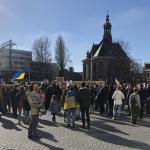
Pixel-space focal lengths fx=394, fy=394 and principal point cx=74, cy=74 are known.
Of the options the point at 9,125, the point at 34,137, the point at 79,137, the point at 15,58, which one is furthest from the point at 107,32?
A: the point at 34,137

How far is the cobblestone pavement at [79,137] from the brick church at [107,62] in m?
42.0

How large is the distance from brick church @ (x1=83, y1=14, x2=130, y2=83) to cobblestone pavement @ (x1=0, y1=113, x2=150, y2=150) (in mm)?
42004

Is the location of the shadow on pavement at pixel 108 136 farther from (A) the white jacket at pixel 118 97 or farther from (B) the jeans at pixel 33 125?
(A) the white jacket at pixel 118 97

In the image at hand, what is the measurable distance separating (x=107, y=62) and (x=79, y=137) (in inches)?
3714

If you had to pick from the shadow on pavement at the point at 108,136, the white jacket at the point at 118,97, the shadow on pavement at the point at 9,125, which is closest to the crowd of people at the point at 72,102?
the white jacket at the point at 118,97

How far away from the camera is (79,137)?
45.7 ft

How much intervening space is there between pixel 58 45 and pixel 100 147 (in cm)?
7215

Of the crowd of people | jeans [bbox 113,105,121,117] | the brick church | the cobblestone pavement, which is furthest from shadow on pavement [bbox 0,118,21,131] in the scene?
the brick church

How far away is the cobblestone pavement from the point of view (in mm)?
12109

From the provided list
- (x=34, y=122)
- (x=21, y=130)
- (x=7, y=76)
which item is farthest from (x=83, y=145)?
(x=7, y=76)

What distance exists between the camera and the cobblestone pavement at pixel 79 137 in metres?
12.1

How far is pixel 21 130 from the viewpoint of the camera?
15.8 meters

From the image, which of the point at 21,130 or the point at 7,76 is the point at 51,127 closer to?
the point at 21,130

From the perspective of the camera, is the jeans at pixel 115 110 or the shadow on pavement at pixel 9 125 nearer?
the shadow on pavement at pixel 9 125
